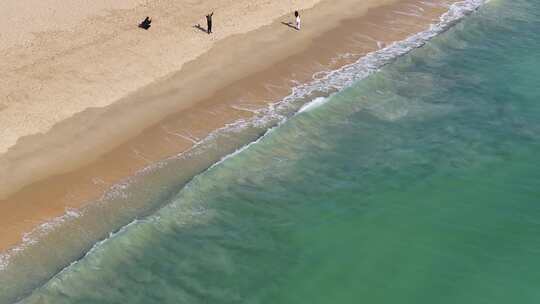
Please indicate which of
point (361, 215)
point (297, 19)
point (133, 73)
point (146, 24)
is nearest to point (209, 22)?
point (146, 24)

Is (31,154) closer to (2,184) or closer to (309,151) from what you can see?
Result: (2,184)

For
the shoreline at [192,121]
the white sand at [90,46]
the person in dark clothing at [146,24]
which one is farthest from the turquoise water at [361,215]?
the person in dark clothing at [146,24]

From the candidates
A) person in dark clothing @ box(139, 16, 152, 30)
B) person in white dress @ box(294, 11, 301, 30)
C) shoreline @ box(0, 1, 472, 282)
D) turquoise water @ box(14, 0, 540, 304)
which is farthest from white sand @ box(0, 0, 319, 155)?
turquoise water @ box(14, 0, 540, 304)

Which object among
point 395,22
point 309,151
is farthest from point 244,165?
point 395,22

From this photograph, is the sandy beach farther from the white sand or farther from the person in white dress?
the person in white dress

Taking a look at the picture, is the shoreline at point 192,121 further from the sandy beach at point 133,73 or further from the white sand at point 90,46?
the white sand at point 90,46

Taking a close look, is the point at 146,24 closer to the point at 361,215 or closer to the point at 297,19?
the point at 297,19
